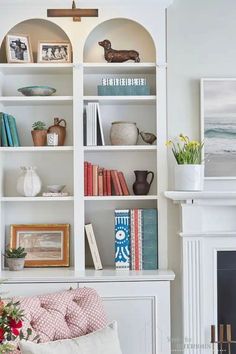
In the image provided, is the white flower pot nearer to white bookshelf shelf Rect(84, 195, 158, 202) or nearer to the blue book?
white bookshelf shelf Rect(84, 195, 158, 202)

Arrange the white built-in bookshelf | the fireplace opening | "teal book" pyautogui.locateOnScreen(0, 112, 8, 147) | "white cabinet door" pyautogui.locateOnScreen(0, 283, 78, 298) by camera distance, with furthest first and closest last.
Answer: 1. the white built-in bookshelf
2. "teal book" pyautogui.locateOnScreen(0, 112, 8, 147)
3. the fireplace opening
4. "white cabinet door" pyautogui.locateOnScreen(0, 283, 78, 298)

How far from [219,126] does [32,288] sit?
1524 mm

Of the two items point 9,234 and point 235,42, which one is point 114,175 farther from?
point 235,42

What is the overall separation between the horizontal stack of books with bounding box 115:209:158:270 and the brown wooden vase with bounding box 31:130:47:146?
646 mm

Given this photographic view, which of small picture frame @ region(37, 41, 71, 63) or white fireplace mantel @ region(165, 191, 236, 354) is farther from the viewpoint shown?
small picture frame @ region(37, 41, 71, 63)

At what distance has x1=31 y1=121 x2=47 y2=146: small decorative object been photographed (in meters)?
3.80

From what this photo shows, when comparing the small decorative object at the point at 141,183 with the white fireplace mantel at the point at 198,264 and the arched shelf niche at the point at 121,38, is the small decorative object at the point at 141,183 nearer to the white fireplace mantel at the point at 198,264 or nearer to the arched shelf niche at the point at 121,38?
the white fireplace mantel at the point at 198,264

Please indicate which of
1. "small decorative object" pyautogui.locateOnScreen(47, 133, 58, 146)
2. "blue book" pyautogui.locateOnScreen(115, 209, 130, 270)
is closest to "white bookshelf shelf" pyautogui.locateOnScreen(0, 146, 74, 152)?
"small decorative object" pyautogui.locateOnScreen(47, 133, 58, 146)

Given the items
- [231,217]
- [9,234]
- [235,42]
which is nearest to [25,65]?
[9,234]

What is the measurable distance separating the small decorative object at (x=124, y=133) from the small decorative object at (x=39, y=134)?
0.44 meters

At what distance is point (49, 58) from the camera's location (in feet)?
12.6

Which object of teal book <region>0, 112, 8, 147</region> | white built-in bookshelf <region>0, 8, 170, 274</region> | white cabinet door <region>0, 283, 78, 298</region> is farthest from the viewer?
white built-in bookshelf <region>0, 8, 170, 274</region>

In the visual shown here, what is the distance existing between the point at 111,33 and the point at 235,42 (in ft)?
2.65

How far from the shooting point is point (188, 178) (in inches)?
143
